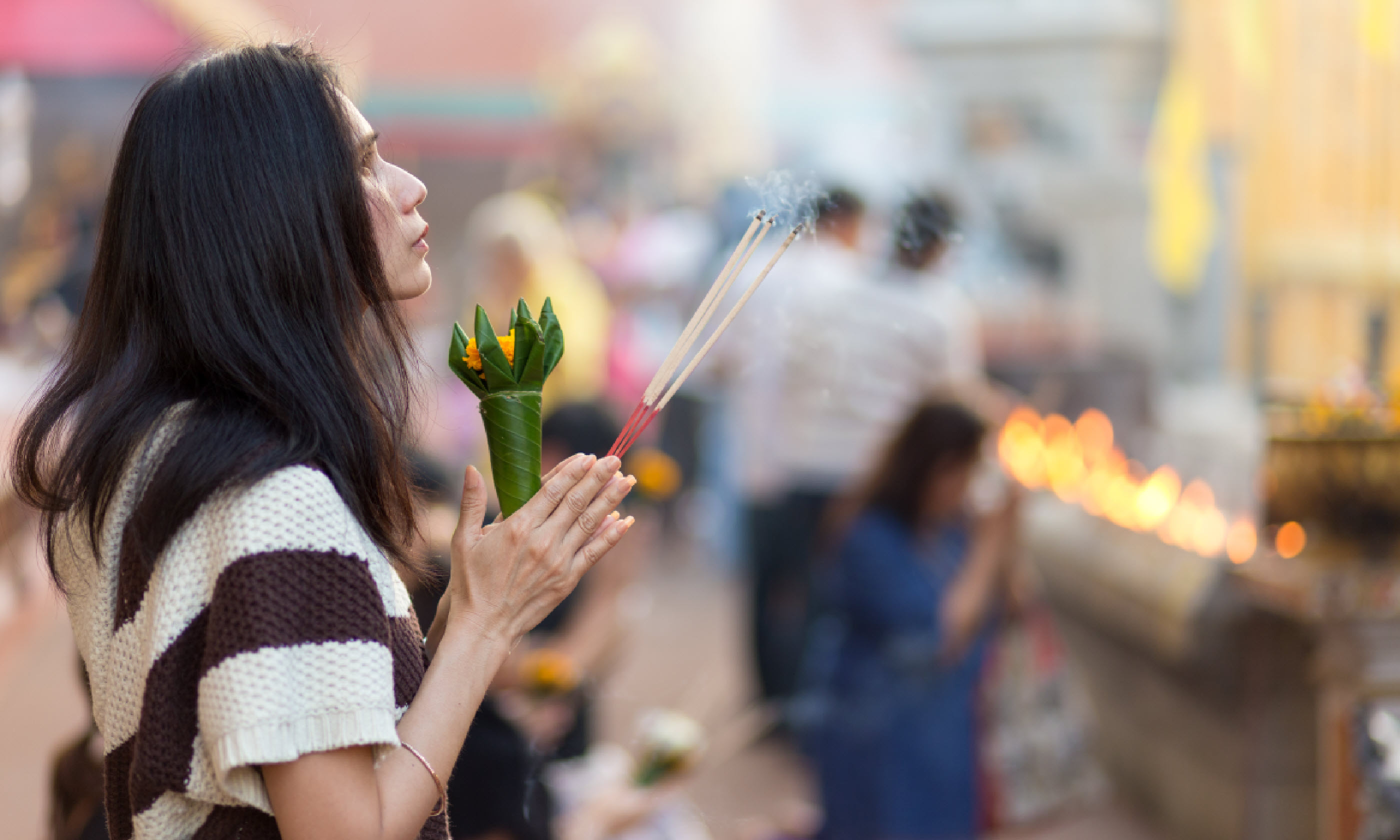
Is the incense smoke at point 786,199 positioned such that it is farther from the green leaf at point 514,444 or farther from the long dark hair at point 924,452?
the long dark hair at point 924,452

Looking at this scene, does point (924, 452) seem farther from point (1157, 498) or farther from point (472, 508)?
point (472, 508)

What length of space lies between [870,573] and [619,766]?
2.14 ft

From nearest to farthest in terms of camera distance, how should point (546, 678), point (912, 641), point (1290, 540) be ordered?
point (546, 678) < point (1290, 540) < point (912, 641)

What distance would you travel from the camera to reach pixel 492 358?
1072 millimetres

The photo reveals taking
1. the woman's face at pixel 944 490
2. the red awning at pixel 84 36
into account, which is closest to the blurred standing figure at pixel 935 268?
the woman's face at pixel 944 490

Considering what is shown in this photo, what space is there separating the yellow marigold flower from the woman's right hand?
101mm

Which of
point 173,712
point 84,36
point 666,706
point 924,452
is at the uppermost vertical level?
point 84,36

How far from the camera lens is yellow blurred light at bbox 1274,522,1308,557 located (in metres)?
2.65

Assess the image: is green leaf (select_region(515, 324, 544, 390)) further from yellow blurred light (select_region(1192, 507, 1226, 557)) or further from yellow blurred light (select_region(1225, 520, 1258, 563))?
yellow blurred light (select_region(1192, 507, 1226, 557))

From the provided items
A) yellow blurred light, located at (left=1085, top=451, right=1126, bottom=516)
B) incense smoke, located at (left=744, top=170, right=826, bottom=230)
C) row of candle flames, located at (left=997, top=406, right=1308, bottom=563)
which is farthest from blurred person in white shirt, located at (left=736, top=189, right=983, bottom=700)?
incense smoke, located at (left=744, top=170, right=826, bottom=230)

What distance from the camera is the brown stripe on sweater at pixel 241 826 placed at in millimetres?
973

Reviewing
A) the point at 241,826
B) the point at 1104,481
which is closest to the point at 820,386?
the point at 1104,481

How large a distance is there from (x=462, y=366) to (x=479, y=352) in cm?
3

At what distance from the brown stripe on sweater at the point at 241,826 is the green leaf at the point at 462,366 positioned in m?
0.35
